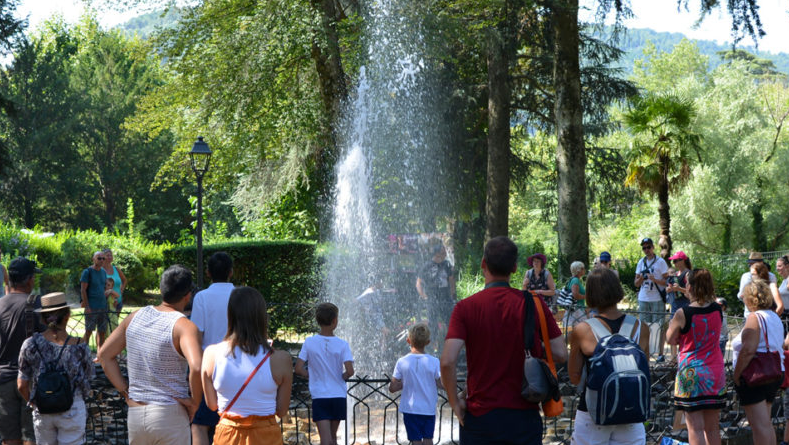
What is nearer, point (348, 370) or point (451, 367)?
point (451, 367)

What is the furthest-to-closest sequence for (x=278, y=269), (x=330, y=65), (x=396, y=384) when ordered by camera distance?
(x=330, y=65) → (x=278, y=269) → (x=396, y=384)

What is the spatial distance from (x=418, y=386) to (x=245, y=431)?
2249mm

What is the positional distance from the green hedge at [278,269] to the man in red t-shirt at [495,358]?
10399mm

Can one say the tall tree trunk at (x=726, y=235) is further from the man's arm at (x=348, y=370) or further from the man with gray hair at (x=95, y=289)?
the man's arm at (x=348, y=370)

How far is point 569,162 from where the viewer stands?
1449 centimetres

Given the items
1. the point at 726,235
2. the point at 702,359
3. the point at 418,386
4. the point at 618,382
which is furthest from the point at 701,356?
the point at 726,235

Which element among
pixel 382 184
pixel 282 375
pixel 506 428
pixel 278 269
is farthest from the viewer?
pixel 278 269

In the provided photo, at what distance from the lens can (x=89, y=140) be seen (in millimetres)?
47250

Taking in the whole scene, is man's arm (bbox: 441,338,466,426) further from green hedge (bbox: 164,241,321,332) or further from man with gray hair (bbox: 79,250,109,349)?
green hedge (bbox: 164,241,321,332)

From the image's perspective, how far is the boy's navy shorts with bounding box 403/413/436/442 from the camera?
606cm

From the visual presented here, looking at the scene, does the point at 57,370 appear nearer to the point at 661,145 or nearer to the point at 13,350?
the point at 13,350

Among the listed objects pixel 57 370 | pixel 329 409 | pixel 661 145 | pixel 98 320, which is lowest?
pixel 329 409

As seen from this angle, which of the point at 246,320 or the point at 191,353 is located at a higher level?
the point at 246,320

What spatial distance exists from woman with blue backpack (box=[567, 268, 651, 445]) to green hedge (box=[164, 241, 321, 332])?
10.1 m
